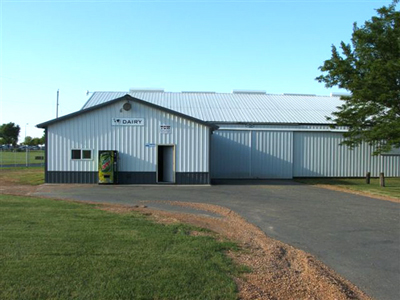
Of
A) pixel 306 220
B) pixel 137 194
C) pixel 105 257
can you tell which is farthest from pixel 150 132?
pixel 105 257

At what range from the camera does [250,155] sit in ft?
87.4

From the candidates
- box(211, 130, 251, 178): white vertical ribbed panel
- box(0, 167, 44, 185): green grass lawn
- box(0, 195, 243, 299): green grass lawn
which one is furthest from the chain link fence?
box(0, 195, 243, 299): green grass lawn

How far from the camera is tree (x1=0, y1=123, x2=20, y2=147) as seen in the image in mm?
110012

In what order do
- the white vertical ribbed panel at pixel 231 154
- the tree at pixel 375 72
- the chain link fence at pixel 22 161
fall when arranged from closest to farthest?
the tree at pixel 375 72
the white vertical ribbed panel at pixel 231 154
the chain link fence at pixel 22 161

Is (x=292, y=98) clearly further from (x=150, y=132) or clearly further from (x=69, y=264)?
(x=69, y=264)

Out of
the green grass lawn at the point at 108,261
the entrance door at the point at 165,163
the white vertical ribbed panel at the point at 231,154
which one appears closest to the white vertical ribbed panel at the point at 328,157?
the white vertical ribbed panel at the point at 231,154

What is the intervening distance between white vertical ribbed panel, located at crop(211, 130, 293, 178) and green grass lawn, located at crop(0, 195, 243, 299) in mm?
17662

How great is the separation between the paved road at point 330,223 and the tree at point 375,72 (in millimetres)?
6518

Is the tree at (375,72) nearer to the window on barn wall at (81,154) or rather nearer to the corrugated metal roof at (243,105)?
the corrugated metal roof at (243,105)

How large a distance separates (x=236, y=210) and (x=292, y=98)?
85.9 ft

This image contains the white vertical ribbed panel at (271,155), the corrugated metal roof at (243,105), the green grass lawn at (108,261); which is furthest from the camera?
the corrugated metal roof at (243,105)

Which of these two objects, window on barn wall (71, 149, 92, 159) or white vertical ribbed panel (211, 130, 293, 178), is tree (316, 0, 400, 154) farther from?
window on barn wall (71, 149, 92, 159)

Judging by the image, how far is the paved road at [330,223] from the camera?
6.21 metres

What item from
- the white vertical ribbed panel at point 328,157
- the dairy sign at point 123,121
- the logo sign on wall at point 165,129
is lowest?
the white vertical ribbed panel at point 328,157
